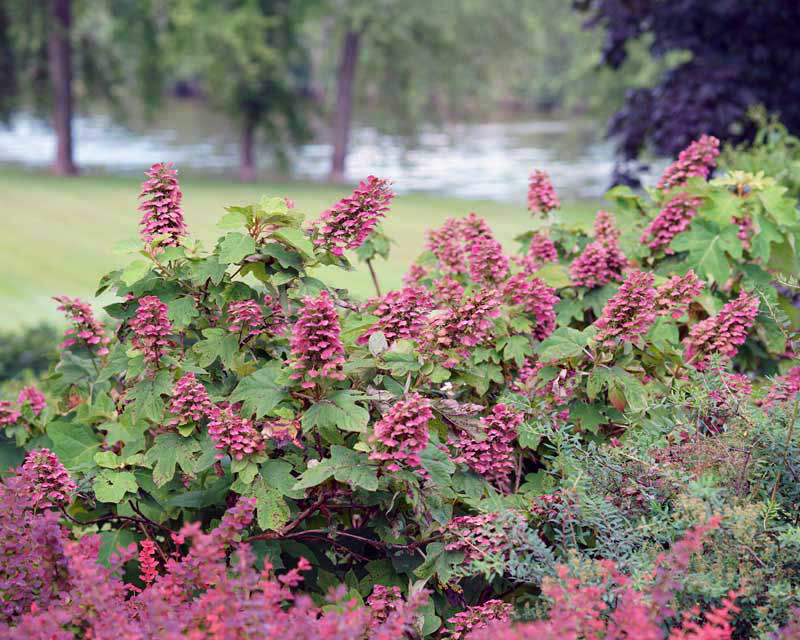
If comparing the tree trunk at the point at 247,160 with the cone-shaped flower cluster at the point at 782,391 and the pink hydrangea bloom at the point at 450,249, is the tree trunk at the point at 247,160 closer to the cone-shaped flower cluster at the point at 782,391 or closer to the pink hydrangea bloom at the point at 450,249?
the pink hydrangea bloom at the point at 450,249

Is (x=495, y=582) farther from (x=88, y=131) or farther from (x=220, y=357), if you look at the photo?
(x=88, y=131)

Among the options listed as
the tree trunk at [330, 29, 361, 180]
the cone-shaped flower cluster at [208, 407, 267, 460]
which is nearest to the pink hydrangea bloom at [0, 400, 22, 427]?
the cone-shaped flower cluster at [208, 407, 267, 460]

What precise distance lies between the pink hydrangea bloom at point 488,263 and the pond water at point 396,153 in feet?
64.8

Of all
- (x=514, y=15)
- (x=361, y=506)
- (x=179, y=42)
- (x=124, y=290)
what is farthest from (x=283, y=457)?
(x=514, y=15)

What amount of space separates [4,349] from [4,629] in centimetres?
609

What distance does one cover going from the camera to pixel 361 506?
8.52 feet

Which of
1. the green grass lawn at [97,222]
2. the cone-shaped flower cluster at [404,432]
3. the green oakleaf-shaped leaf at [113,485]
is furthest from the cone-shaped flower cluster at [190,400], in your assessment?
the green grass lawn at [97,222]

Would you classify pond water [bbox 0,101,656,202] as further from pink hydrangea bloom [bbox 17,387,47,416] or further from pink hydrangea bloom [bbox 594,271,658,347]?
pink hydrangea bloom [bbox 594,271,658,347]

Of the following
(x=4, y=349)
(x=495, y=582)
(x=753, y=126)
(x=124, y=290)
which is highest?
(x=753, y=126)

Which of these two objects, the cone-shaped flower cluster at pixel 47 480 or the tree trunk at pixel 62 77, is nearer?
the cone-shaped flower cluster at pixel 47 480

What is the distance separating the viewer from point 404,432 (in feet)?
7.39

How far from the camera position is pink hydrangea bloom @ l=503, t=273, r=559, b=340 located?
3010 mm

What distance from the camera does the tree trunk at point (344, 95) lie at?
912 inches

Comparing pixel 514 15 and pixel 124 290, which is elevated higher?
pixel 514 15
